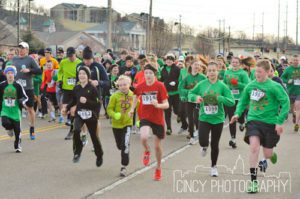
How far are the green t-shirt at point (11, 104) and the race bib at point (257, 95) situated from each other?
16.4ft

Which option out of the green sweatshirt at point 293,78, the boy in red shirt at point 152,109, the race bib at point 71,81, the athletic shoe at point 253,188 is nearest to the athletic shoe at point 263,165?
the athletic shoe at point 253,188

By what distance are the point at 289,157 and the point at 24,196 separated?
18.0 ft

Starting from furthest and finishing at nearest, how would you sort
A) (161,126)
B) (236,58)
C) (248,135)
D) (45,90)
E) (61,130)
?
1. (45,90)
2. (61,130)
3. (236,58)
4. (161,126)
5. (248,135)

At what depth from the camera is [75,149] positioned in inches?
359

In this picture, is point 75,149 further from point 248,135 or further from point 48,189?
point 248,135

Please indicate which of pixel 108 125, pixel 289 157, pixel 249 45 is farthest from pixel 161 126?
pixel 249 45

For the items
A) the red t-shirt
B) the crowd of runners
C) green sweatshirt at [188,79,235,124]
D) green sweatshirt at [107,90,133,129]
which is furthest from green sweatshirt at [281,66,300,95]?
the red t-shirt

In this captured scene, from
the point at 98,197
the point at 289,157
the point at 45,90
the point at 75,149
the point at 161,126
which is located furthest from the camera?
the point at 45,90

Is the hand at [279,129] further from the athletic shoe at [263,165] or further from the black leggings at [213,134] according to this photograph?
the black leggings at [213,134]

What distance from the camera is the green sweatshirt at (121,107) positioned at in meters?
8.77

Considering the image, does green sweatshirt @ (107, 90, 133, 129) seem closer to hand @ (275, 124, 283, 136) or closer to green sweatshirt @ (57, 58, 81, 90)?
hand @ (275, 124, 283, 136)

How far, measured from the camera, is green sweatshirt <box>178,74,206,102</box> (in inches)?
491

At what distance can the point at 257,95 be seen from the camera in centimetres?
773

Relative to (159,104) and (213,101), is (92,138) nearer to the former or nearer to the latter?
(159,104)
